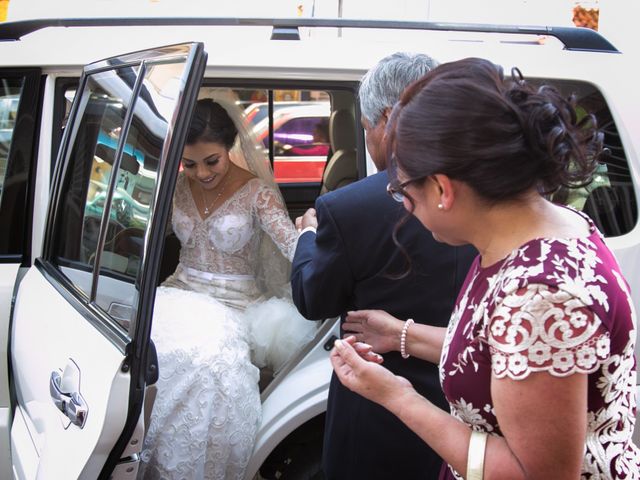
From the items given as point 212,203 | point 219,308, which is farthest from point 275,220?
point 219,308

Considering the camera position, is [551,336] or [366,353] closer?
[551,336]

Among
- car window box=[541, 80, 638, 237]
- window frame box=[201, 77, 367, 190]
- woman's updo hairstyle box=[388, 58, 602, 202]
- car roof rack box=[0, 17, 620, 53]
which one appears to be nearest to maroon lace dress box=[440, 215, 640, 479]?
woman's updo hairstyle box=[388, 58, 602, 202]

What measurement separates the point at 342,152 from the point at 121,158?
5.58 feet

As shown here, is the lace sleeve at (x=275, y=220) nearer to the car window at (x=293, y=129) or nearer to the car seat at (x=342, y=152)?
the car window at (x=293, y=129)

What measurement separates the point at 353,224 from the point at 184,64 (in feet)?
1.87

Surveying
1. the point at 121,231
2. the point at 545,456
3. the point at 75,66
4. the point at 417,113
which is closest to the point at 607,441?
the point at 545,456

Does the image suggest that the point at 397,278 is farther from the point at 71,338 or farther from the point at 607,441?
the point at 71,338

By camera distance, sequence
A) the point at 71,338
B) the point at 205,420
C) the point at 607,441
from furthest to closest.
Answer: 1. the point at 205,420
2. the point at 71,338
3. the point at 607,441

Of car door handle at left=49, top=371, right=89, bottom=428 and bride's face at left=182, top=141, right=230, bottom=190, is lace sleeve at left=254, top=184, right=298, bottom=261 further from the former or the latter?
car door handle at left=49, top=371, right=89, bottom=428

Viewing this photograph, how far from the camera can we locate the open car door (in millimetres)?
1615

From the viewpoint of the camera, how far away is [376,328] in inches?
68.5

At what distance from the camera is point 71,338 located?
1.91 metres

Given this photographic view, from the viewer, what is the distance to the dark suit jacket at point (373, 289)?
1673 millimetres

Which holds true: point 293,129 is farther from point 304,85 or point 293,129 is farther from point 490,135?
point 490,135
